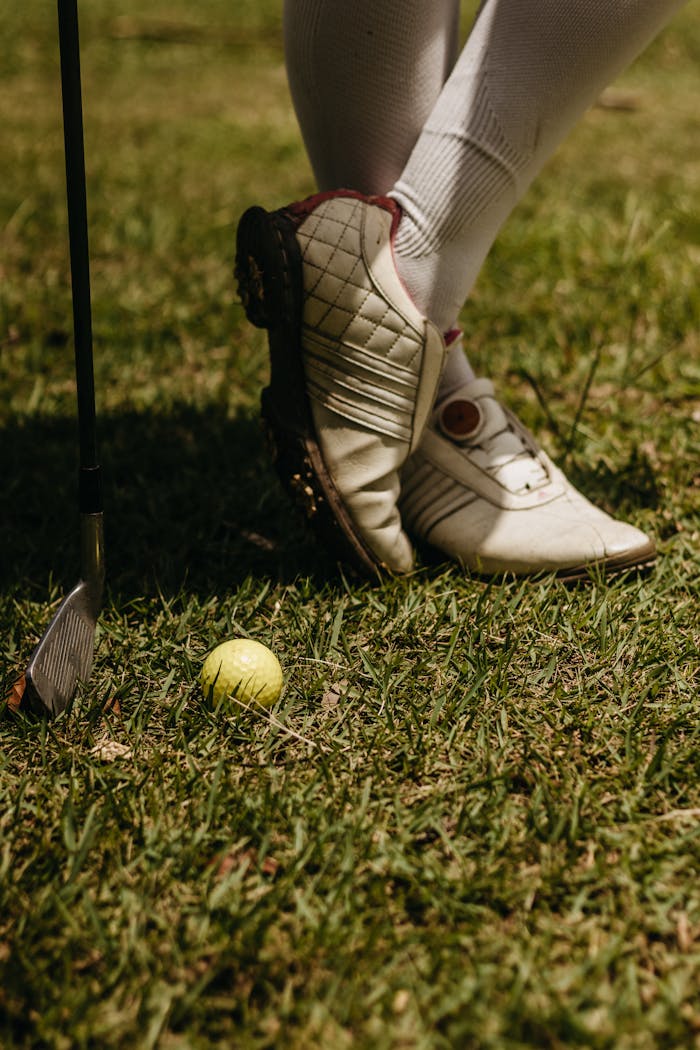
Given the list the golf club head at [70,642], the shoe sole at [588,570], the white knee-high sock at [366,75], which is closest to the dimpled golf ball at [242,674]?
the golf club head at [70,642]

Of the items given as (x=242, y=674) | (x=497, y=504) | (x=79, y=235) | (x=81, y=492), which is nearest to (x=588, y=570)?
(x=497, y=504)

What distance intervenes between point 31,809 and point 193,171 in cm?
411

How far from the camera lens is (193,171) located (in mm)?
4891

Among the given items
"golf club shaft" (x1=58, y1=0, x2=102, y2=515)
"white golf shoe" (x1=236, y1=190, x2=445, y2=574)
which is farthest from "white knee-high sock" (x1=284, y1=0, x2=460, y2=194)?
"golf club shaft" (x1=58, y1=0, x2=102, y2=515)

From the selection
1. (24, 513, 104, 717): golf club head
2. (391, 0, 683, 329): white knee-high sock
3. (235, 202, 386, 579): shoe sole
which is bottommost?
(24, 513, 104, 717): golf club head

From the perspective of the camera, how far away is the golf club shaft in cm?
163

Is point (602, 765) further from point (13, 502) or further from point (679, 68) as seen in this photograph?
point (679, 68)

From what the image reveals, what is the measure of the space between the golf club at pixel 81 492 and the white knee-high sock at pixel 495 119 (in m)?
0.64

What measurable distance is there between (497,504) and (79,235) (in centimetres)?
104

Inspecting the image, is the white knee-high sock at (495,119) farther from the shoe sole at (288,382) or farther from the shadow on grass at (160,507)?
the shadow on grass at (160,507)

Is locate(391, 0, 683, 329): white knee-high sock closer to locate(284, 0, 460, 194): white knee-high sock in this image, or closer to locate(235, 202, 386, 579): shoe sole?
locate(284, 0, 460, 194): white knee-high sock

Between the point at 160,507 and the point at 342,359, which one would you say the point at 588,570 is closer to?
the point at 342,359

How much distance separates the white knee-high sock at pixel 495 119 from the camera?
1762 mm

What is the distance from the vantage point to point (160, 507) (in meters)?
2.38
